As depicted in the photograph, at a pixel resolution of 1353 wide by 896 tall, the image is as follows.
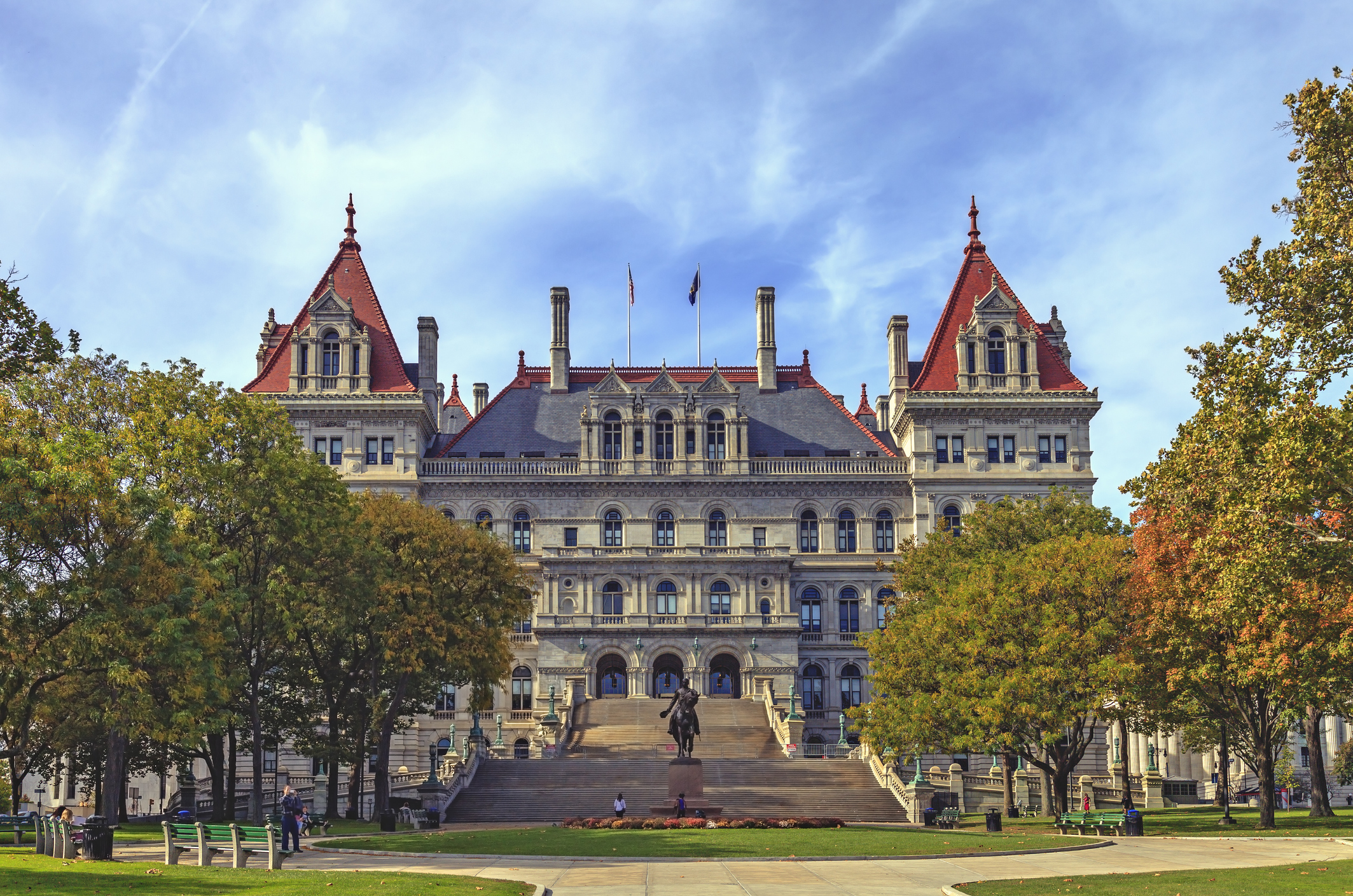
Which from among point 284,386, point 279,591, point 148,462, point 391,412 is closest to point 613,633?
point 391,412

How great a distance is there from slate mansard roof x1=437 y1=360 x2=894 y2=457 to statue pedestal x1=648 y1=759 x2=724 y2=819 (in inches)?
1505

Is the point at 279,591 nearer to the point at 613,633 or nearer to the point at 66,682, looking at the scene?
the point at 66,682

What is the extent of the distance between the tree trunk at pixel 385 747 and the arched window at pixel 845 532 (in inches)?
1342

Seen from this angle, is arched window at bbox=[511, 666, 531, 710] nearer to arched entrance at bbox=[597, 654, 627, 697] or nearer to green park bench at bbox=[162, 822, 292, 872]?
arched entrance at bbox=[597, 654, 627, 697]

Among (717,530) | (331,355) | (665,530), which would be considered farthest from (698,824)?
(331,355)

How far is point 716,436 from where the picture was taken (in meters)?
81.1

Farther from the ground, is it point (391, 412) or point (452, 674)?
point (391, 412)

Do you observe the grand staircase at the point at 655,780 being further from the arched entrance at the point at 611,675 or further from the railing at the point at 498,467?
the railing at the point at 498,467

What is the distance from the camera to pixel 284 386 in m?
79.4

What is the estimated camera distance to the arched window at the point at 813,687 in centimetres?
7713

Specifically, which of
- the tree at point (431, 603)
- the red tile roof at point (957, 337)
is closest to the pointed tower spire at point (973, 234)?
the red tile roof at point (957, 337)

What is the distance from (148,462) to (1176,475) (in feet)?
94.6

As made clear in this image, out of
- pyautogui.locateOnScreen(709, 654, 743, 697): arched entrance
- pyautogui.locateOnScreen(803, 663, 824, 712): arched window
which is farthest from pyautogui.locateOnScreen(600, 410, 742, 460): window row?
pyautogui.locateOnScreen(803, 663, 824, 712): arched window

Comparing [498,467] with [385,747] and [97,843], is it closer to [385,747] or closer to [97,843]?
[385,747]
